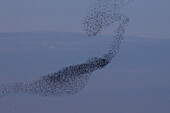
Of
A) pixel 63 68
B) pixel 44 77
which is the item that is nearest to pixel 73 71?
pixel 63 68

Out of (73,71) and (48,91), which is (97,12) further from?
(48,91)

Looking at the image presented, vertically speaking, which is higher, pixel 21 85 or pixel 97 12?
pixel 97 12

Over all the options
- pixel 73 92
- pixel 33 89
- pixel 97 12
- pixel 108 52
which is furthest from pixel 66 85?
pixel 97 12

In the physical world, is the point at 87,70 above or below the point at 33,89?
above

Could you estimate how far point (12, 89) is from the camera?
117 inches

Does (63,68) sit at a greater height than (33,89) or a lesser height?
greater

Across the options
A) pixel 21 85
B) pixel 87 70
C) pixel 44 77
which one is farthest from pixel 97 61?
pixel 21 85

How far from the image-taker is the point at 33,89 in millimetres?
3002

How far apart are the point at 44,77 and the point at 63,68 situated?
8.7 inches

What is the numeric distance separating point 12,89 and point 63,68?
22.9 inches

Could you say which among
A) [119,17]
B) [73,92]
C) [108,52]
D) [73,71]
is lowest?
[73,92]

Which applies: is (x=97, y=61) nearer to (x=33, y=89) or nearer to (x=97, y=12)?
(x=97, y=12)

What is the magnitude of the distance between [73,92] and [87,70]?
277 mm

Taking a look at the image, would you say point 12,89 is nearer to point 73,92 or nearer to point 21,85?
point 21,85
